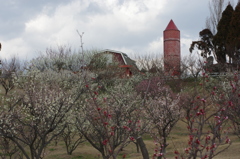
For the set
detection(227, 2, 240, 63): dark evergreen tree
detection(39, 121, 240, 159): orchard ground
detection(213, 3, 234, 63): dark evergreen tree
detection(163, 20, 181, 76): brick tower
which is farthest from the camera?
detection(163, 20, 181, 76): brick tower

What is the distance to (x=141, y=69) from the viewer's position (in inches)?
1642

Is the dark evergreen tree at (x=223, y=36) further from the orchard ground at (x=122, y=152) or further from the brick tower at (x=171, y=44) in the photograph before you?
the orchard ground at (x=122, y=152)

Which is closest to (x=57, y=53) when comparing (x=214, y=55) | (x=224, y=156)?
(x=214, y=55)

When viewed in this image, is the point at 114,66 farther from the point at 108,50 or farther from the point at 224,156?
the point at 224,156

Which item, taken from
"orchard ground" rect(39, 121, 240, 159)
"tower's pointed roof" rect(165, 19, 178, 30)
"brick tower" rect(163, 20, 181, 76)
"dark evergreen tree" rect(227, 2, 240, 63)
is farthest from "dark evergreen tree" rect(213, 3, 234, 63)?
"orchard ground" rect(39, 121, 240, 159)

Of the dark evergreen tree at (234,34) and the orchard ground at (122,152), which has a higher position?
the dark evergreen tree at (234,34)

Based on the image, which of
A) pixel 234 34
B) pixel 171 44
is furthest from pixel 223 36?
pixel 171 44

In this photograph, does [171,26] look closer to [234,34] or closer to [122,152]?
[234,34]

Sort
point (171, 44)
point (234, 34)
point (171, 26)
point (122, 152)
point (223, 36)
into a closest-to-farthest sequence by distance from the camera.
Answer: point (122, 152) < point (234, 34) < point (223, 36) < point (171, 44) < point (171, 26)

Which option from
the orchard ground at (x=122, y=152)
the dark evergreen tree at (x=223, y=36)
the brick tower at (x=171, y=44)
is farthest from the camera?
the brick tower at (x=171, y=44)

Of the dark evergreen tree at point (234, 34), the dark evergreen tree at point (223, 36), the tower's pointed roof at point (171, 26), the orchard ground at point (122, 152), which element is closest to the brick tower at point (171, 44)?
the tower's pointed roof at point (171, 26)

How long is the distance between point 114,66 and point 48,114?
28.5 metres

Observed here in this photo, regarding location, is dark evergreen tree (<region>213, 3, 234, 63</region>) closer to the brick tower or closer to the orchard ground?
the brick tower

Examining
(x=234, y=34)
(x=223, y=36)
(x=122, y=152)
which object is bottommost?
(x=122, y=152)
